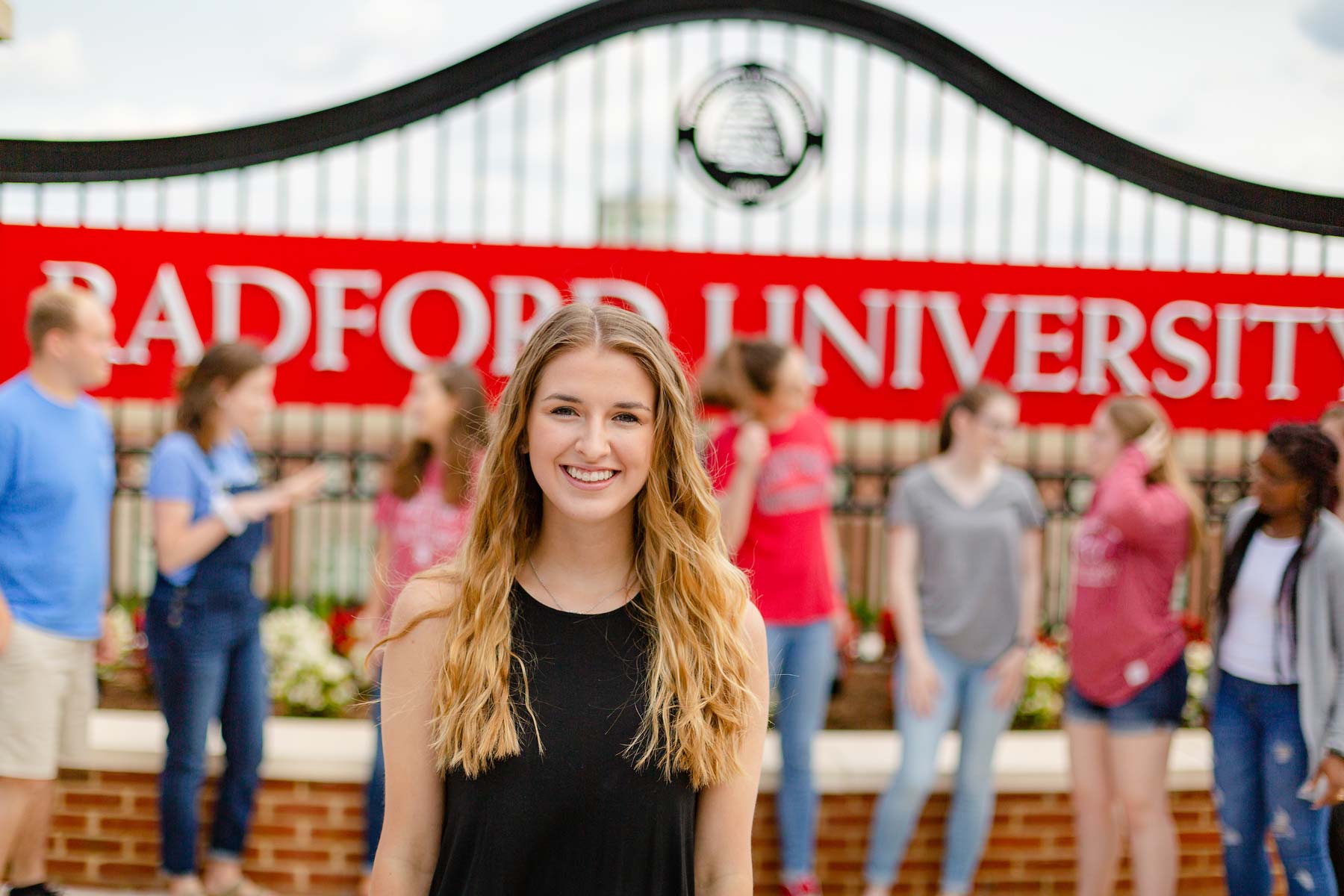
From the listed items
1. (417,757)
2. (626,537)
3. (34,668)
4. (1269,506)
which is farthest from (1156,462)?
(34,668)

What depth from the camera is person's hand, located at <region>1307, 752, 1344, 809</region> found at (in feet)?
9.62

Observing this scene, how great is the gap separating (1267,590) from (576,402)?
2.30m

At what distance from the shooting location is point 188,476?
11.7 feet

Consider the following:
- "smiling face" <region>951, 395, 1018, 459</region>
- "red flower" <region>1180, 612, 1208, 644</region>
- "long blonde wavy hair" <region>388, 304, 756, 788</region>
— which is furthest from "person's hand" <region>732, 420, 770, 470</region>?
"red flower" <region>1180, 612, 1208, 644</region>

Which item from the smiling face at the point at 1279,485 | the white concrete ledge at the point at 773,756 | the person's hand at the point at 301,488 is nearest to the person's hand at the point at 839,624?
the white concrete ledge at the point at 773,756

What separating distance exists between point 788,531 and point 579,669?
7.13 ft

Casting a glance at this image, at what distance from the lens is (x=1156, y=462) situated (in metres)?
3.64

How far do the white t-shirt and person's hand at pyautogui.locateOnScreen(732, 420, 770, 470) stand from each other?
4.63 feet

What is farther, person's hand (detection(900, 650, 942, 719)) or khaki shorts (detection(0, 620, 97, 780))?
person's hand (detection(900, 650, 942, 719))

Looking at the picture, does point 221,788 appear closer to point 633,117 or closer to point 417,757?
point 417,757

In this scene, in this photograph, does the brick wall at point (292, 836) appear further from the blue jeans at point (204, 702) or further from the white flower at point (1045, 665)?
the white flower at point (1045, 665)

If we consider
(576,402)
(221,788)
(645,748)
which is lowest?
(221,788)

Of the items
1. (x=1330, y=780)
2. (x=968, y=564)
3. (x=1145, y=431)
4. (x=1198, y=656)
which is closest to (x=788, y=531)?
(x=968, y=564)

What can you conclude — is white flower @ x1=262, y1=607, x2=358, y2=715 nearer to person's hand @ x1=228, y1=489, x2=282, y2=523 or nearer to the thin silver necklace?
person's hand @ x1=228, y1=489, x2=282, y2=523
